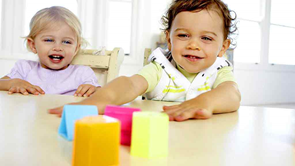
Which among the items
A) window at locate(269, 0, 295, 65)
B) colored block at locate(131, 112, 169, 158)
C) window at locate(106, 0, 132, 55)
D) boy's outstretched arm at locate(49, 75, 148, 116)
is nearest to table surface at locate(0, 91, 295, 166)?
colored block at locate(131, 112, 169, 158)

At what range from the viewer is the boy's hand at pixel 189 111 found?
1.49ft

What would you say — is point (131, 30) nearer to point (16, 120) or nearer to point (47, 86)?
point (47, 86)

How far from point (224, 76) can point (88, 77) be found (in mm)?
668

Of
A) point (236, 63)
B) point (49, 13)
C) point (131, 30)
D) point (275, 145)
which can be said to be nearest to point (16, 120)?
point (275, 145)

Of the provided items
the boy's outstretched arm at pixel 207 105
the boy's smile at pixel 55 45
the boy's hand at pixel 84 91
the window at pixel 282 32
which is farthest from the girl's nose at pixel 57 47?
the window at pixel 282 32

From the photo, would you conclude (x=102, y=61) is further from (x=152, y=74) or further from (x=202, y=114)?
(x=202, y=114)

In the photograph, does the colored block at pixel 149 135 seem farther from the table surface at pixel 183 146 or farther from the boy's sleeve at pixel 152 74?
the boy's sleeve at pixel 152 74

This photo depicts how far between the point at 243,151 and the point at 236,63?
4.07 metres

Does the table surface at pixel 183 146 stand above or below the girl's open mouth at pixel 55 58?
below

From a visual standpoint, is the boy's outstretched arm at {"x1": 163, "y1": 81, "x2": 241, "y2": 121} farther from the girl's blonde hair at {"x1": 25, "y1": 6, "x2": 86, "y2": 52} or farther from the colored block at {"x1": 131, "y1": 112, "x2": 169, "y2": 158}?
the girl's blonde hair at {"x1": 25, "y1": 6, "x2": 86, "y2": 52}

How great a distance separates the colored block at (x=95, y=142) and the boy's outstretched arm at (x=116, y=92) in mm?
268

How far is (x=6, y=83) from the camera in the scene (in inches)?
38.3

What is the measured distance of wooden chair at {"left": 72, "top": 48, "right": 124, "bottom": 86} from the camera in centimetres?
132

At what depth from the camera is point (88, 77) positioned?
50.5 inches
